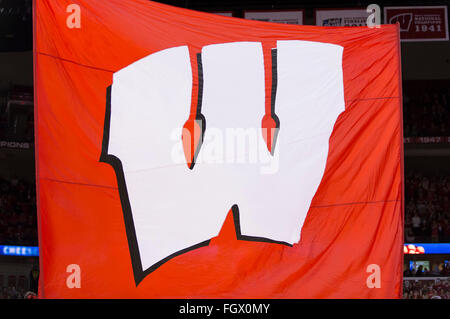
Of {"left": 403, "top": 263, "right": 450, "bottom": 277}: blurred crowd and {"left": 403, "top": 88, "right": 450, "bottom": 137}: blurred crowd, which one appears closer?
{"left": 403, "top": 263, "right": 450, "bottom": 277}: blurred crowd

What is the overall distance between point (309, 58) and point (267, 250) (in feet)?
5.30

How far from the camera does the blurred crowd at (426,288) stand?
14.7 metres

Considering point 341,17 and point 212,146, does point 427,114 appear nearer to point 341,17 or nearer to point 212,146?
point 341,17

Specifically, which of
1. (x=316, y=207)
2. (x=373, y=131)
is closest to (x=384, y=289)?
(x=316, y=207)

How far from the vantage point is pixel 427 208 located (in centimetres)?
2045

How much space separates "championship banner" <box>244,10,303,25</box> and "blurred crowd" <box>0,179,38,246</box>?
9933 millimetres

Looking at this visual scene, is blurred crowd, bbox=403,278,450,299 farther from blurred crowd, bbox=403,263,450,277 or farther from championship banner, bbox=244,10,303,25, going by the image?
championship banner, bbox=244,10,303,25

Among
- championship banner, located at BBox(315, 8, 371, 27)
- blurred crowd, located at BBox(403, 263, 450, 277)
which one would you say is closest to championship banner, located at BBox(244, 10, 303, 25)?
championship banner, located at BBox(315, 8, 371, 27)

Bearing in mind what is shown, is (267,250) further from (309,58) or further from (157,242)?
(309,58)

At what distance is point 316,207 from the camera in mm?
4508

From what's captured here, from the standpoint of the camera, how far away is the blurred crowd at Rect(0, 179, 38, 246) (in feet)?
60.4

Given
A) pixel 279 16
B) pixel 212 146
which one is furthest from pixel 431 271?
pixel 212 146

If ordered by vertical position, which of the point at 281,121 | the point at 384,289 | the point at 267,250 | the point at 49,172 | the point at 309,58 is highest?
the point at 309,58
